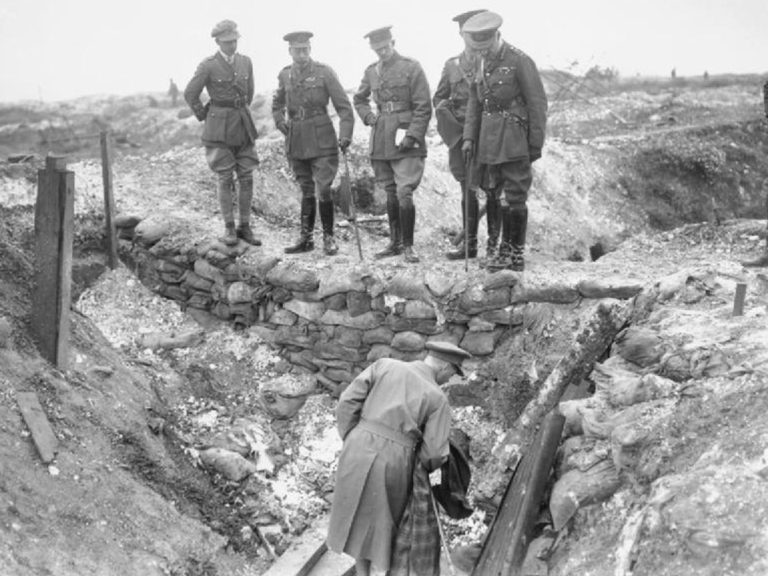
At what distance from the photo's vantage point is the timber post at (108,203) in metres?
7.92

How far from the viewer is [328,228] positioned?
8062 millimetres

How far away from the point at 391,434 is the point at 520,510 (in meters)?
0.79

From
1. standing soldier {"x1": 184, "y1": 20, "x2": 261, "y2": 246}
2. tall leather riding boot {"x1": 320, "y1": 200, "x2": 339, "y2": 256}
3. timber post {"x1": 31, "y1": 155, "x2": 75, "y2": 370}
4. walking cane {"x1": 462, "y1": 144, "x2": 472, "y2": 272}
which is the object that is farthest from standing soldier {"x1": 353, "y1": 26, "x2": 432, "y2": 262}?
timber post {"x1": 31, "y1": 155, "x2": 75, "y2": 370}

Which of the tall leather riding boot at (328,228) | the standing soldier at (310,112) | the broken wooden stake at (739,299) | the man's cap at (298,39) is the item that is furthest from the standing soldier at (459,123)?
the broken wooden stake at (739,299)

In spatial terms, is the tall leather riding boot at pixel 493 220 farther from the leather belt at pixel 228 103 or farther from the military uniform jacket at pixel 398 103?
the leather belt at pixel 228 103

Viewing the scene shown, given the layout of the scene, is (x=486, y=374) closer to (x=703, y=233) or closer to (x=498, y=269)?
(x=498, y=269)

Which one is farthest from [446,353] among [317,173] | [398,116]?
[317,173]

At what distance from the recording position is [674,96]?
1992cm

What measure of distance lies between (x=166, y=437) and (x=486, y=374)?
2630mm

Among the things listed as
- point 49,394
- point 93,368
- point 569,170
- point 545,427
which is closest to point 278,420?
point 93,368

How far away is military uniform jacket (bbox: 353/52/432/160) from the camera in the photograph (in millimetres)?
7207

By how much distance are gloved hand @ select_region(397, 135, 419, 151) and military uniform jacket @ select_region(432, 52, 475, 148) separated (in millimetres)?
468

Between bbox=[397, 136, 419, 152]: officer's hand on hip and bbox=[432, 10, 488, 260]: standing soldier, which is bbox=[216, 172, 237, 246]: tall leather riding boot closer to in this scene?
bbox=[397, 136, 419, 152]: officer's hand on hip

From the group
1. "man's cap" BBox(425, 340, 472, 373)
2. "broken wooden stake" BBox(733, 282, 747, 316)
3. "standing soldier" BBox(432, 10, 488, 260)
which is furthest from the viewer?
"standing soldier" BBox(432, 10, 488, 260)
